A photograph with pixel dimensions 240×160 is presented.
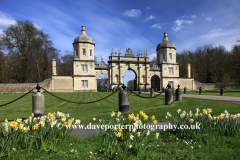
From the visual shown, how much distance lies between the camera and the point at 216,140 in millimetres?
3697

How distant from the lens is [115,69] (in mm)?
35031

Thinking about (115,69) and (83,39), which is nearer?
(83,39)

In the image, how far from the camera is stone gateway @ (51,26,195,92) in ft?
105

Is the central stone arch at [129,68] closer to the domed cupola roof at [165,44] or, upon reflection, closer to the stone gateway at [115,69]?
the stone gateway at [115,69]

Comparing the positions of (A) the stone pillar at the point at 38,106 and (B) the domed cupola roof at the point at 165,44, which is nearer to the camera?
(A) the stone pillar at the point at 38,106

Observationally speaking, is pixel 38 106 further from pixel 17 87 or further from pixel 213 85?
pixel 213 85

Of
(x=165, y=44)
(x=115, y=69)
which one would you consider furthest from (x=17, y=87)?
(x=165, y=44)

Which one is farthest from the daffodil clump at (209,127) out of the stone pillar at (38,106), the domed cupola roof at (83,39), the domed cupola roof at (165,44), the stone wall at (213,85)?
the stone wall at (213,85)

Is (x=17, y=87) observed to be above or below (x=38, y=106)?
above

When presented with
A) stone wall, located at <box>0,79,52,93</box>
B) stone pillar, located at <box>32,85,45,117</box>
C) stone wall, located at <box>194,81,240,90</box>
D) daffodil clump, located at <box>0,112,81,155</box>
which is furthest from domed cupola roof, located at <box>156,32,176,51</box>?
daffodil clump, located at <box>0,112,81,155</box>

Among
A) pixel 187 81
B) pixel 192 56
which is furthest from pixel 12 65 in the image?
pixel 192 56

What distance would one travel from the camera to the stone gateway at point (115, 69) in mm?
31953

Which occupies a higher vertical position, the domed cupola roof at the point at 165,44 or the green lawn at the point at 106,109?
the domed cupola roof at the point at 165,44

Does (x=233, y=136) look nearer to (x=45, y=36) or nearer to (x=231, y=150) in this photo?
(x=231, y=150)
